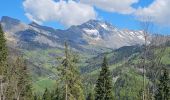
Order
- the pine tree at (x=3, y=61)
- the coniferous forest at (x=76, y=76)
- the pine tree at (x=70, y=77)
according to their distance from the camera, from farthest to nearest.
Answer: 1. the pine tree at (x=3, y=61)
2. the pine tree at (x=70, y=77)
3. the coniferous forest at (x=76, y=76)

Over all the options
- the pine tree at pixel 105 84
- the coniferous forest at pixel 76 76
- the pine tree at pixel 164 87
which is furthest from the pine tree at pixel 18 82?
the pine tree at pixel 164 87

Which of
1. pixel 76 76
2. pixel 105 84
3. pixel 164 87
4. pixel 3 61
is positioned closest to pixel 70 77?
pixel 76 76

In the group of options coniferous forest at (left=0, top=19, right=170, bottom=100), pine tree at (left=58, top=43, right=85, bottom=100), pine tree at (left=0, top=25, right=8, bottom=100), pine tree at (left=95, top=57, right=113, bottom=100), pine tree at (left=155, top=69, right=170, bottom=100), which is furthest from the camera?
pine tree at (left=155, top=69, right=170, bottom=100)

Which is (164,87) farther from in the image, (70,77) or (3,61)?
(3,61)

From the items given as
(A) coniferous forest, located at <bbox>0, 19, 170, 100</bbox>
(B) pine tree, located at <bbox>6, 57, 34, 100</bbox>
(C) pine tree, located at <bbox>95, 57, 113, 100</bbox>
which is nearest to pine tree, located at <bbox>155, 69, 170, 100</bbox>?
(A) coniferous forest, located at <bbox>0, 19, 170, 100</bbox>

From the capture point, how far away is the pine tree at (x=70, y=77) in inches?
2630

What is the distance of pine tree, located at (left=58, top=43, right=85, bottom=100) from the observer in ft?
219

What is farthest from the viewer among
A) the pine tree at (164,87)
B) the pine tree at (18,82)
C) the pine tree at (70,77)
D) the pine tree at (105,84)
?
the pine tree at (18,82)

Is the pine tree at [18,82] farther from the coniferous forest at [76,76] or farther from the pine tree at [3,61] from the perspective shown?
the pine tree at [3,61]

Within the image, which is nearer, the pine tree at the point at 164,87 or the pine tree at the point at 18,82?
the pine tree at the point at 164,87

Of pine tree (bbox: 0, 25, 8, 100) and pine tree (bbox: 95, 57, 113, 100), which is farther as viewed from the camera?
pine tree (bbox: 0, 25, 8, 100)

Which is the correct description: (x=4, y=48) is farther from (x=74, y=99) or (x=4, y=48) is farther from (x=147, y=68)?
(x=147, y=68)

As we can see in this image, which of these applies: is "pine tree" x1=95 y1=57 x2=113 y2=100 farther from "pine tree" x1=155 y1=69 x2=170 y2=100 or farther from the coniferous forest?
"pine tree" x1=155 y1=69 x2=170 y2=100

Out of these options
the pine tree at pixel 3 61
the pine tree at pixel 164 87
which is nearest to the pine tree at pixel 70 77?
the pine tree at pixel 3 61
